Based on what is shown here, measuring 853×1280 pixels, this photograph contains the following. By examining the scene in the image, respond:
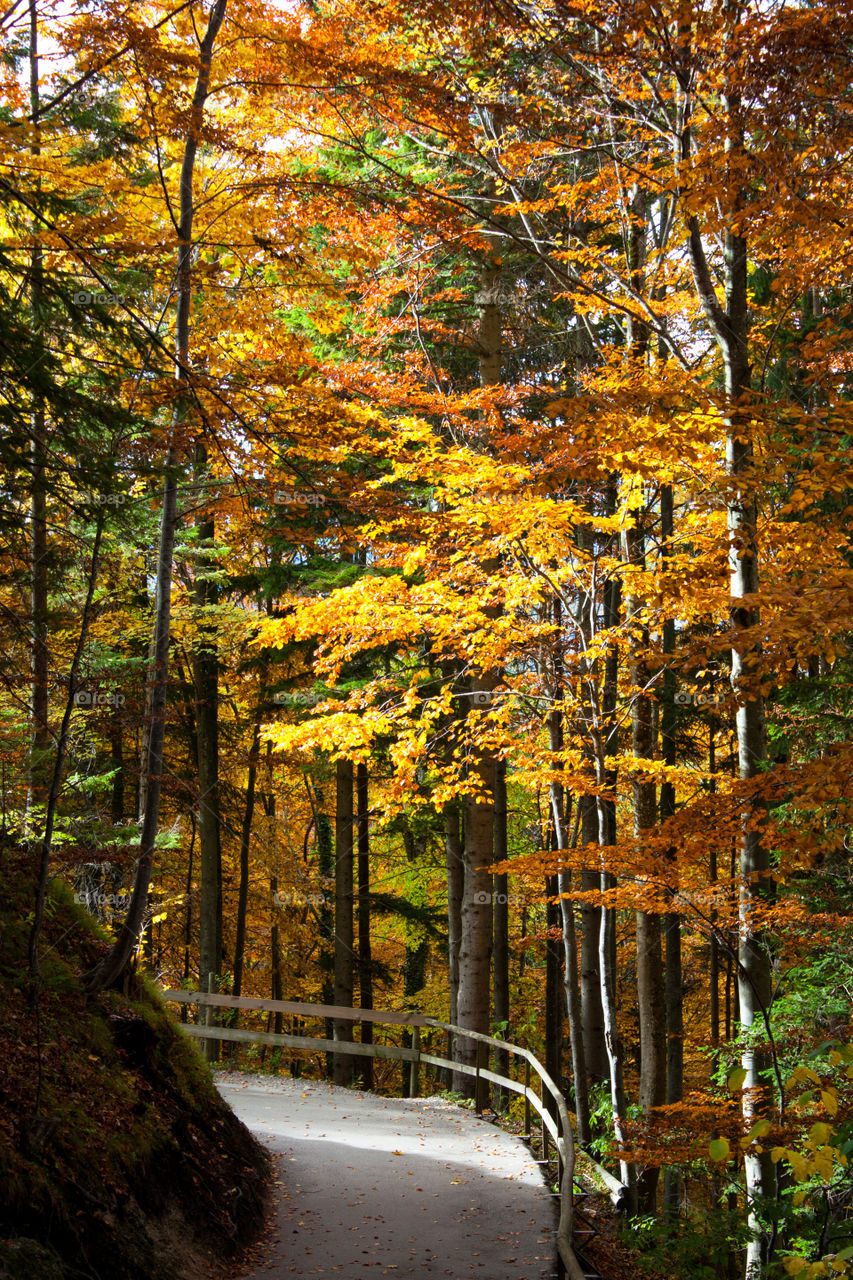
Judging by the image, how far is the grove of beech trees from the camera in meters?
6.24

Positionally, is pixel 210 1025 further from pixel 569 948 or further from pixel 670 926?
pixel 670 926

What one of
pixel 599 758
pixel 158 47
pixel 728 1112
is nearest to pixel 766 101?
pixel 158 47

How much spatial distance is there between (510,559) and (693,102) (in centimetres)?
527

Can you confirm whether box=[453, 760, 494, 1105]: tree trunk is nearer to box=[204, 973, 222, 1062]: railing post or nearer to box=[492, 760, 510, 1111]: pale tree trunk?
box=[492, 760, 510, 1111]: pale tree trunk

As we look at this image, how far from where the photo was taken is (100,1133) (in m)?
5.64

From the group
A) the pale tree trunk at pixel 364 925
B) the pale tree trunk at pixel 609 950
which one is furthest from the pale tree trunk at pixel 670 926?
the pale tree trunk at pixel 364 925

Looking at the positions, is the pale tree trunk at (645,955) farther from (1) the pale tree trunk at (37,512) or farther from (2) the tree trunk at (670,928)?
(1) the pale tree trunk at (37,512)

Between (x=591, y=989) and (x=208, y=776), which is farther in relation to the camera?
(x=208, y=776)

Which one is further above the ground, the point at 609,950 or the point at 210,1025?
the point at 609,950

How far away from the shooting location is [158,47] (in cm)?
694

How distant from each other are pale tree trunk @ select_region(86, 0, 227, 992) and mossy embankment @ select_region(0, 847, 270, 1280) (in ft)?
1.26

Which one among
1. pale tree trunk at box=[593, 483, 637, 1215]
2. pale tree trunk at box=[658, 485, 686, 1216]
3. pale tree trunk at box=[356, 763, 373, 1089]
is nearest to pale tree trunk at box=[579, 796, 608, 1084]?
pale tree trunk at box=[658, 485, 686, 1216]

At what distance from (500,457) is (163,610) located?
518 cm

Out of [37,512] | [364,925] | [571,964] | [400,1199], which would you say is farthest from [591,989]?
[37,512]
